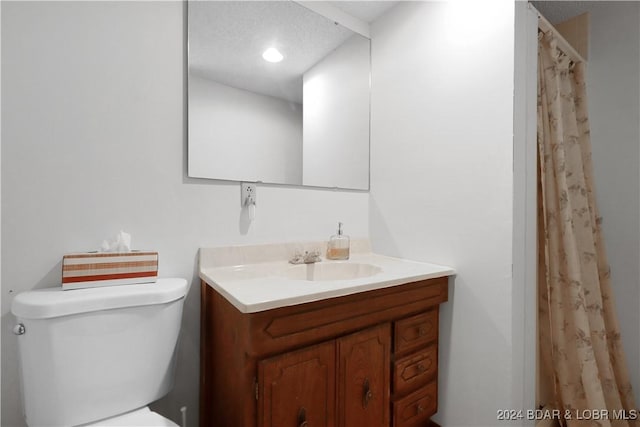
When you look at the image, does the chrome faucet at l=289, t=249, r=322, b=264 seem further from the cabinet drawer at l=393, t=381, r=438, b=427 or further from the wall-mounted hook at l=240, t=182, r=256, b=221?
the cabinet drawer at l=393, t=381, r=438, b=427

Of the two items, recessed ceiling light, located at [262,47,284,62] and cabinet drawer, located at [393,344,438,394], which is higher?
recessed ceiling light, located at [262,47,284,62]

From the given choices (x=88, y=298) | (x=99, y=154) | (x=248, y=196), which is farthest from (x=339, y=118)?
(x=88, y=298)

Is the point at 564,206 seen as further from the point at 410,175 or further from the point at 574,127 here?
the point at 410,175

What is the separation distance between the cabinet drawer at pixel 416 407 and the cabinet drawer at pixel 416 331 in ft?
0.68

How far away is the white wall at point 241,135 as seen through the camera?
125 cm

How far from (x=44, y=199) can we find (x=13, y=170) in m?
0.12

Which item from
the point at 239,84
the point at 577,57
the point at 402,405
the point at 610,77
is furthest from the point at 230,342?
the point at 610,77

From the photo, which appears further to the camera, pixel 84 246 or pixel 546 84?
pixel 546 84

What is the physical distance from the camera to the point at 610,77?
1707 mm

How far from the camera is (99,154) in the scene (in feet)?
3.50

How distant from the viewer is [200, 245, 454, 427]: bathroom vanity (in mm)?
857

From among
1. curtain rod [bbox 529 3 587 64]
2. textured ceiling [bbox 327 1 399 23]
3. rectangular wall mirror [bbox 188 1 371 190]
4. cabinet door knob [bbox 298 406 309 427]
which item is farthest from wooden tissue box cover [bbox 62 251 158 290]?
curtain rod [bbox 529 3 587 64]

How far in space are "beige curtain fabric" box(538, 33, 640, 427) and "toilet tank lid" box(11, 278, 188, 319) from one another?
1621 millimetres

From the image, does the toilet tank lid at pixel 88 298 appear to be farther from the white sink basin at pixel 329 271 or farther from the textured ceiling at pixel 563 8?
the textured ceiling at pixel 563 8
